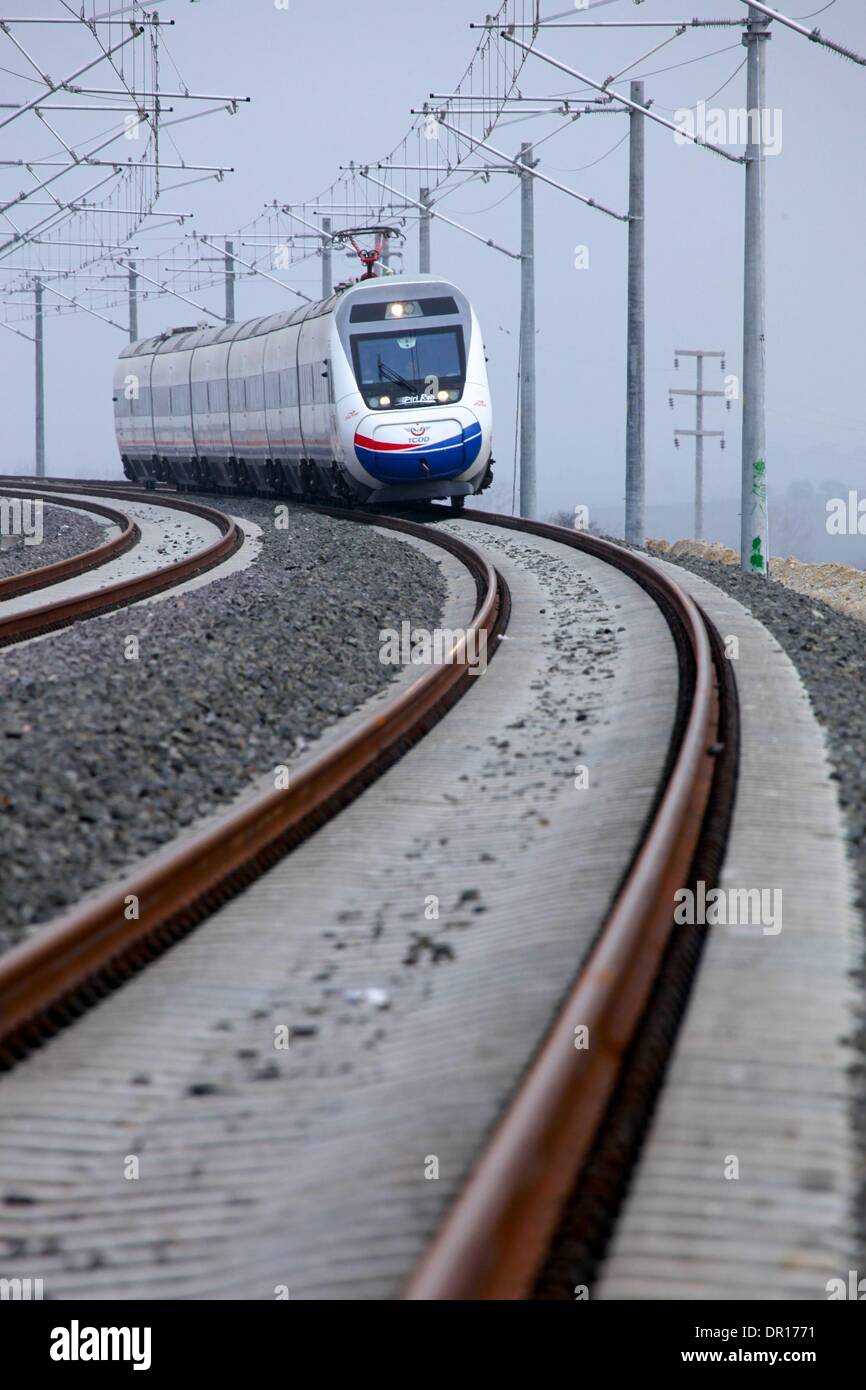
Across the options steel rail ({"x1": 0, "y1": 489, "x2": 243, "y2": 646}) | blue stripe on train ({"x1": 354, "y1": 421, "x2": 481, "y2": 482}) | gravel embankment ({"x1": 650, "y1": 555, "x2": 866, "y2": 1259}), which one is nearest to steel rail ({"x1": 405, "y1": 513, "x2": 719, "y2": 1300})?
gravel embankment ({"x1": 650, "y1": 555, "x2": 866, "y2": 1259})

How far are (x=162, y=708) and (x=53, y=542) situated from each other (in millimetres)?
14598

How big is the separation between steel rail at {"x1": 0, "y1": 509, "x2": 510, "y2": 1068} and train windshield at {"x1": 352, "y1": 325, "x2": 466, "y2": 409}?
14.7 m

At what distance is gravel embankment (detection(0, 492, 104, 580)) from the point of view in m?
19.6

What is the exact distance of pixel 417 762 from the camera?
8.11m

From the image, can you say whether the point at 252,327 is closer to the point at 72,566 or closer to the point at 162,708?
the point at 72,566

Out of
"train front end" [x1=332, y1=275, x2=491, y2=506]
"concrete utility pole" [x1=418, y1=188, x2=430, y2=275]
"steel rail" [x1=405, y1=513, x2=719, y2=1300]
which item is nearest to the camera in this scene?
"steel rail" [x1=405, y1=513, x2=719, y2=1300]

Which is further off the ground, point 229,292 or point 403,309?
point 229,292

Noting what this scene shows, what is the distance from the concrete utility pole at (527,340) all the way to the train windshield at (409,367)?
9.31 meters

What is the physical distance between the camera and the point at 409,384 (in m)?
22.9

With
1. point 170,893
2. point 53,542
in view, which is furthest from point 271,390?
point 170,893

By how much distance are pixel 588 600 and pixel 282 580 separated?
3.04 metres

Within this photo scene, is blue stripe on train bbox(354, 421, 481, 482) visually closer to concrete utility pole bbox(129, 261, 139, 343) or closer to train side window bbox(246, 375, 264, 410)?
train side window bbox(246, 375, 264, 410)

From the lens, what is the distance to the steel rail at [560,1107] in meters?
2.91
